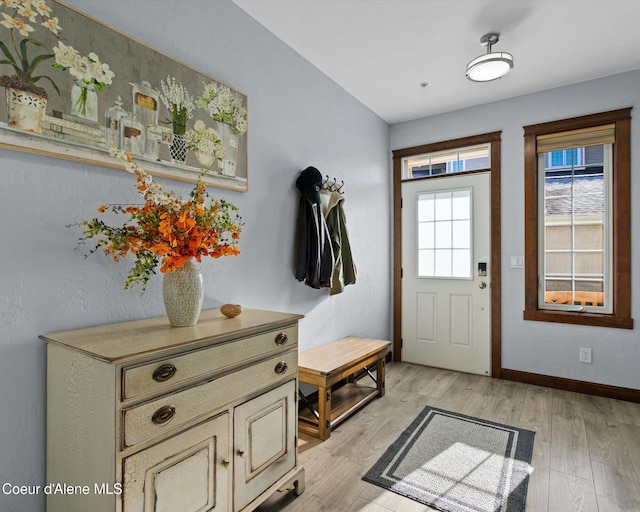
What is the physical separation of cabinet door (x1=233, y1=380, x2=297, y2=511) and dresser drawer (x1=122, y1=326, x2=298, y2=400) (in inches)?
8.4

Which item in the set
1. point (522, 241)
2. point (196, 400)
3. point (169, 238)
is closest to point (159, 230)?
point (169, 238)

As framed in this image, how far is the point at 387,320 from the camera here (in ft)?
13.4

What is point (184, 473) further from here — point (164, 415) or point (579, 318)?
point (579, 318)

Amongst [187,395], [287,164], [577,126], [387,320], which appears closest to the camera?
[187,395]

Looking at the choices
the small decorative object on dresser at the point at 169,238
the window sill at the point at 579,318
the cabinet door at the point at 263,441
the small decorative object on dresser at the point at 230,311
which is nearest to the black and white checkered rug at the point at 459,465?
the cabinet door at the point at 263,441

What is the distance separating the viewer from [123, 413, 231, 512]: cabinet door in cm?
114

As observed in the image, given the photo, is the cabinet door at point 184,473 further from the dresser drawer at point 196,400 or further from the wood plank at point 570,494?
the wood plank at point 570,494

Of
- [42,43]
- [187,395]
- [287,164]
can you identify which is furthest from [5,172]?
[287,164]

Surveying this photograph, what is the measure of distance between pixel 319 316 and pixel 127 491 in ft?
6.48

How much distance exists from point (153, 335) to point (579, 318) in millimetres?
3461

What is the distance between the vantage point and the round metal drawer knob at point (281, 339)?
1.69 metres

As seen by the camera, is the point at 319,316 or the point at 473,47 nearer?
the point at 473,47

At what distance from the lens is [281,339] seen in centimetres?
170

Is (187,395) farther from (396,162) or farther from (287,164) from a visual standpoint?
(396,162)
